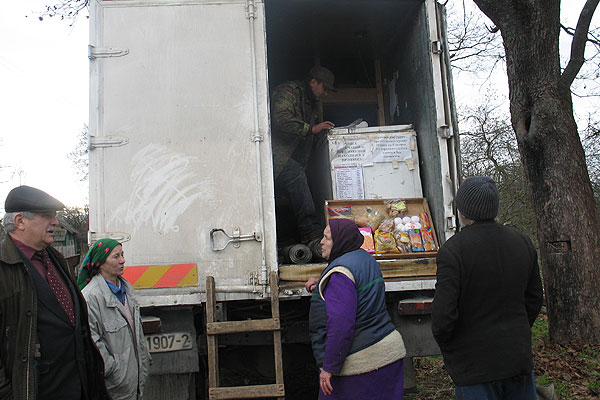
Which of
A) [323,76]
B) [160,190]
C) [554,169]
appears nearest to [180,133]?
[160,190]

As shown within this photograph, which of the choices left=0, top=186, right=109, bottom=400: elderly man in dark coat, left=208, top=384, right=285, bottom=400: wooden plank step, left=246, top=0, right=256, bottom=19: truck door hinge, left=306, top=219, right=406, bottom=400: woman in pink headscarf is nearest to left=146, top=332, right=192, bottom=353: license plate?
left=208, top=384, right=285, bottom=400: wooden plank step

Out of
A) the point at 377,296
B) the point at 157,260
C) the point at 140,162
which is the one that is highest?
the point at 140,162

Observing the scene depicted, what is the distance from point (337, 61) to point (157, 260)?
148 inches

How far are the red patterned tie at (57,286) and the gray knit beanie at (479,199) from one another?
1913mm

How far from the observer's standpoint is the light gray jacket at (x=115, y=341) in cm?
260

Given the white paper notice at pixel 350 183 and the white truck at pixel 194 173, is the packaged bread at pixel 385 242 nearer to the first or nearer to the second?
the white truck at pixel 194 173

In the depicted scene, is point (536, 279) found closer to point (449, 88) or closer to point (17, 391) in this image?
point (449, 88)

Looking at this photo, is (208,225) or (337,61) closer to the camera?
(208,225)

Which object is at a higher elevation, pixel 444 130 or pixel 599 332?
pixel 444 130

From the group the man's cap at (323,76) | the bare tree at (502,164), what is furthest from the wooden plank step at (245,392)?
the bare tree at (502,164)

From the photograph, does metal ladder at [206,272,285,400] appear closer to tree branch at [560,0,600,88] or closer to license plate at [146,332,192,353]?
license plate at [146,332,192,353]

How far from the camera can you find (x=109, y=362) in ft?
8.44

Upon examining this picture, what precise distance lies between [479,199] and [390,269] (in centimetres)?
138

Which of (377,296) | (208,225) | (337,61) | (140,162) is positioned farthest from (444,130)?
(337,61)
